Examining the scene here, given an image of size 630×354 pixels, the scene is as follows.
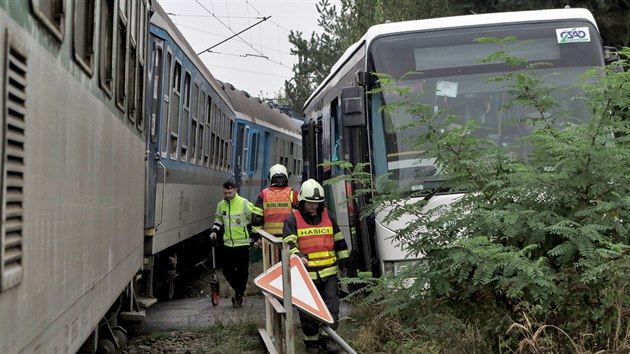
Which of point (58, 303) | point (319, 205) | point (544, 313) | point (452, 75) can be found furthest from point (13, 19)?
point (452, 75)

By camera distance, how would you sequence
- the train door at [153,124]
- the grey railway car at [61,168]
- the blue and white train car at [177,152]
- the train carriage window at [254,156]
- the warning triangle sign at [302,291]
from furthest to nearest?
the train carriage window at [254,156] < the blue and white train car at [177,152] < the train door at [153,124] < the warning triangle sign at [302,291] < the grey railway car at [61,168]

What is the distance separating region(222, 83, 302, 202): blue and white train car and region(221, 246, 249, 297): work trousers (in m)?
7.72

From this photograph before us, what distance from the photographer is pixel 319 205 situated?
874 centimetres

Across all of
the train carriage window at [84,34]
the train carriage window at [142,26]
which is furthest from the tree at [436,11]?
the train carriage window at [84,34]

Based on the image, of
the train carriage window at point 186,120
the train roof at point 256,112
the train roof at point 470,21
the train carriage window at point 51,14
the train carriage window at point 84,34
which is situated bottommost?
the train carriage window at point 51,14

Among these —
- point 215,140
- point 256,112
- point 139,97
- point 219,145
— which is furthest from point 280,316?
point 256,112

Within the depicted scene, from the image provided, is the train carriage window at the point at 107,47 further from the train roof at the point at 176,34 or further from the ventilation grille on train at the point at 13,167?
the train roof at the point at 176,34

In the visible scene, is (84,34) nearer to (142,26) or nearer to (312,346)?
(142,26)

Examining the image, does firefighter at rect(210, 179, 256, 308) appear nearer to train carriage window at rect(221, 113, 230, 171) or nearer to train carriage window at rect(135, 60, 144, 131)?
train carriage window at rect(135, 60, 144, 131)

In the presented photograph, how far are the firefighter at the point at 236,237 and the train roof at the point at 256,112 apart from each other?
6999 millimetres

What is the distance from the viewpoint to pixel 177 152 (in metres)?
12.0

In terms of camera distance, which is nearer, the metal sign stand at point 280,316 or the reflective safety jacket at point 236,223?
the metal sign stand at point 280,316

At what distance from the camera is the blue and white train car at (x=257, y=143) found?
70.3ft

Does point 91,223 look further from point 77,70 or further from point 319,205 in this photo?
point 319,205
